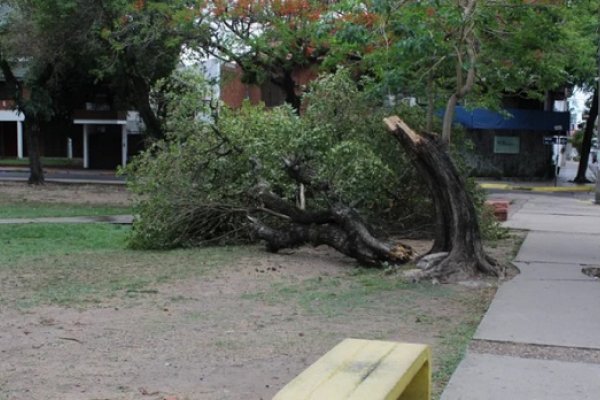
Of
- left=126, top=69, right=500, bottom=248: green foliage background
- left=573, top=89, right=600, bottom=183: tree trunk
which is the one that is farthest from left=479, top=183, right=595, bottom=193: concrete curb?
left=126, top=69, right=500, bottom=248: green foliage background

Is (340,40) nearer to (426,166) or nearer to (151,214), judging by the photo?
(426,166)

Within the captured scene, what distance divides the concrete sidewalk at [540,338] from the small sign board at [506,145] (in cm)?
2806

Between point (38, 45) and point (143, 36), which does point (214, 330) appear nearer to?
point (143, 36)

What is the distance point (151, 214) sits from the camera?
12.2 metres

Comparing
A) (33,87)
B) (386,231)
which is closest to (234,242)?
(386,231)

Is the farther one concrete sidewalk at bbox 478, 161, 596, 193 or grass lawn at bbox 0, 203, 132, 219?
concrete sidewalk at bbox 478, 161, 596, 193

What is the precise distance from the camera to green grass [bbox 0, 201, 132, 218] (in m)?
19.4

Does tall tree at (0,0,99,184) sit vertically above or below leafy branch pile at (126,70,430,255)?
above

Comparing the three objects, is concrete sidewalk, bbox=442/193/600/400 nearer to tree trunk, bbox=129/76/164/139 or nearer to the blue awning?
tree trunk, bbox=129/76/164/139

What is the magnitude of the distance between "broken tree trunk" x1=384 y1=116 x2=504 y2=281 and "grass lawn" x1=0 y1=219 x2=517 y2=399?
605 millimetres

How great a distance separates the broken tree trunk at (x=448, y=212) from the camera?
9.65 m

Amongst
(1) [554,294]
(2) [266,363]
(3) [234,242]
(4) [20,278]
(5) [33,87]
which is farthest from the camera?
(5) [33,87]

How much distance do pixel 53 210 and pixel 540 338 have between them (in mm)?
16638

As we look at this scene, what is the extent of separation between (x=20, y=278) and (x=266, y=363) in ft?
16.5
